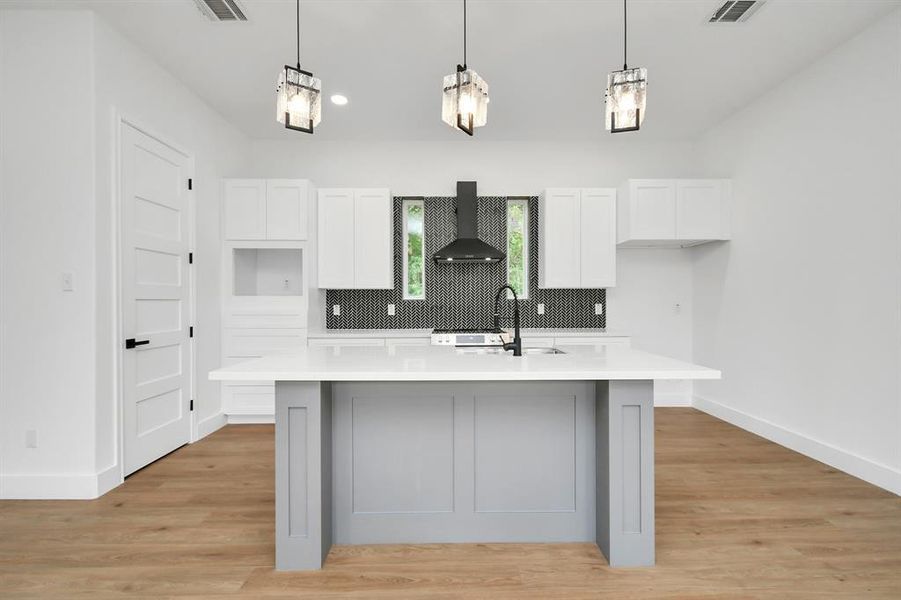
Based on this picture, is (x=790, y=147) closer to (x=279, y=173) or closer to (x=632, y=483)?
(x=632, y=483)

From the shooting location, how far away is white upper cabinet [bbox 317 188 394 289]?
182 inches

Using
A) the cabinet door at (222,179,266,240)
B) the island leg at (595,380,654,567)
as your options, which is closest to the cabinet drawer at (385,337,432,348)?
the cabinet door at (222,179,266,240)

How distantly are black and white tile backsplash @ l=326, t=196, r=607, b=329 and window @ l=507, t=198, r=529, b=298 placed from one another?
6 centimetres

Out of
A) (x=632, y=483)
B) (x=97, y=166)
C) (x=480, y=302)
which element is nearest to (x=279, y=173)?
(x=97, y=166)

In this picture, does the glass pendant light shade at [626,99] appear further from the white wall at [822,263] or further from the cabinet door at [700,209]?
the cabinet door at [700,209]

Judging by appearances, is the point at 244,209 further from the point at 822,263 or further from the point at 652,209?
the point at 822,263

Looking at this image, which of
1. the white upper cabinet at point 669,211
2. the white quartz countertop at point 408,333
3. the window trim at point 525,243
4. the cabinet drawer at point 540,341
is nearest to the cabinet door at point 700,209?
the white upper cabinet at point 669,211

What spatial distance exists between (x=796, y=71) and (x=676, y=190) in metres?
1.27

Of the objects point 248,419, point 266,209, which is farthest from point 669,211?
point 248,419

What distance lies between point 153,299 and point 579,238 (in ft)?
12.6

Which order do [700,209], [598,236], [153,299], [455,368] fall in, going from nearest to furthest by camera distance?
[455,368]
[153,299]
[700,209]
[598,236]

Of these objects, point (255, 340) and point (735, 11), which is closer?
point (735, 11)

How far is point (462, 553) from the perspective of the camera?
2.14 meters

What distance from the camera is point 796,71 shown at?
3590 millimetres
